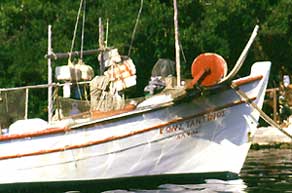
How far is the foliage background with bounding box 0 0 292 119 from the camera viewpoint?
28.1 metres

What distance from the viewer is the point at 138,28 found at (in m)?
27.6

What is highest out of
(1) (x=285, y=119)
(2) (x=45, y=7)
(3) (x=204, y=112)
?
(2) (x=45, y=7)

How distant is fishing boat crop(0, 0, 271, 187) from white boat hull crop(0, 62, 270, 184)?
18 mm

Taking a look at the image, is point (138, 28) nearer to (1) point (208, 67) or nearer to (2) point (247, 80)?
(2) point (247, 80)

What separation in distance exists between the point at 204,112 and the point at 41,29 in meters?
13.2

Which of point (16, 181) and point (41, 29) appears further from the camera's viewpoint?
point (41, 29)

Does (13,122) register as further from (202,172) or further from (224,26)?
(224,26)

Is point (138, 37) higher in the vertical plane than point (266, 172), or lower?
higher

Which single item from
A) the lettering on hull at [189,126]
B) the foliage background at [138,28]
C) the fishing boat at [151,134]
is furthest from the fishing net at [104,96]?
the foliage background at [138,28]

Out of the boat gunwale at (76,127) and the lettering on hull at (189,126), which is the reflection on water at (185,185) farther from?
the boat gunwale at (76,127)

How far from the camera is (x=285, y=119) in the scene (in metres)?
28.3

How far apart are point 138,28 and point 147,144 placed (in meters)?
11.5

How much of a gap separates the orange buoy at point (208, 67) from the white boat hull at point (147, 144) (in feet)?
2.11

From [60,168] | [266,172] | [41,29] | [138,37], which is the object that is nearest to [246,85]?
[266,172]
